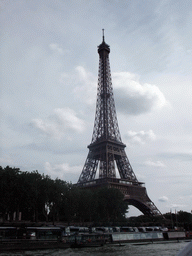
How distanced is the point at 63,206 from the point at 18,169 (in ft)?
57.5

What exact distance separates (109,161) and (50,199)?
1486 inches

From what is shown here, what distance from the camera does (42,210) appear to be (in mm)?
65562

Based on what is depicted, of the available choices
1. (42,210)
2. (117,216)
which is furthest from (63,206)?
(117,216)

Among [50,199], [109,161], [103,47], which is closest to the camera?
[50,199]

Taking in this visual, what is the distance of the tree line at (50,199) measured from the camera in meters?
56.3

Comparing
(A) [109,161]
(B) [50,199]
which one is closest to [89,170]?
(A) [109,161]

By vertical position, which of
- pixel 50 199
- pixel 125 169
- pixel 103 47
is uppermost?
pixel 103 47

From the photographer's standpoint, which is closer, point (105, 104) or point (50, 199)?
point (50, 199)

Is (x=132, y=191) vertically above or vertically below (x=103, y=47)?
below

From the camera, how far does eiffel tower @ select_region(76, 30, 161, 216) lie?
3841 inches

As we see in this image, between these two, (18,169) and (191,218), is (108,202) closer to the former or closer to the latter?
(18,169)

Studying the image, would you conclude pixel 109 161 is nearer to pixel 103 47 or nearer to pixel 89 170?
pixel 89 170

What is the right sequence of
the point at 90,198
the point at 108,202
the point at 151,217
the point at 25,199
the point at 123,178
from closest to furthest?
the point at 25,199
the point at 90,198
the point at 108,202
the point at 151,217
the point at 123,178

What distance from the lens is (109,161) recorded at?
99000 mm
